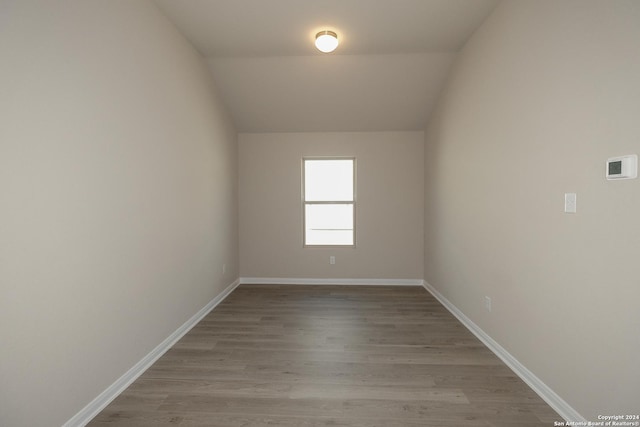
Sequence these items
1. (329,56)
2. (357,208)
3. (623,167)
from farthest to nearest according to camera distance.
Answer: (357,208) → (329,56) → (623,167)

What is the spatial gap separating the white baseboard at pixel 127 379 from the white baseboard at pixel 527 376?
108 inches

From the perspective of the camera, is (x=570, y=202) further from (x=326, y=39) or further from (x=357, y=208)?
(x=357, y=208)

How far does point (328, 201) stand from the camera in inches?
198

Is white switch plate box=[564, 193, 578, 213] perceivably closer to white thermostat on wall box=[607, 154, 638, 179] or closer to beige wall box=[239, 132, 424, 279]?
white thermostat on wall box=[607, 154, 638, 179]

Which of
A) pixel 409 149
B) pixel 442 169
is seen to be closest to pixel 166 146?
pixel 442 169

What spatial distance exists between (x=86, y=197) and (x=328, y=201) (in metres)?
3.53

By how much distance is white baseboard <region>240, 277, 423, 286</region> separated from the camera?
194 inches

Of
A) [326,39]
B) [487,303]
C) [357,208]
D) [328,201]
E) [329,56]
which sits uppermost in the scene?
[329,56]

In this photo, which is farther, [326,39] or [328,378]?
[326,39]

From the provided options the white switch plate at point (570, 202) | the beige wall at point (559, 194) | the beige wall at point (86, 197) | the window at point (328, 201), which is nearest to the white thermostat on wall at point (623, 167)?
the beige wall at point (559, 194)

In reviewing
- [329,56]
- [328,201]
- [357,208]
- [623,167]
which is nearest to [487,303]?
[623,167]

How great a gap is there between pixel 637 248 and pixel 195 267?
3.42m

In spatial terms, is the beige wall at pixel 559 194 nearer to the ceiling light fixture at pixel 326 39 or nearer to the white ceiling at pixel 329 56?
the white ceiling at pixel 329 56

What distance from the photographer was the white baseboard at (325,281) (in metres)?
4.94
